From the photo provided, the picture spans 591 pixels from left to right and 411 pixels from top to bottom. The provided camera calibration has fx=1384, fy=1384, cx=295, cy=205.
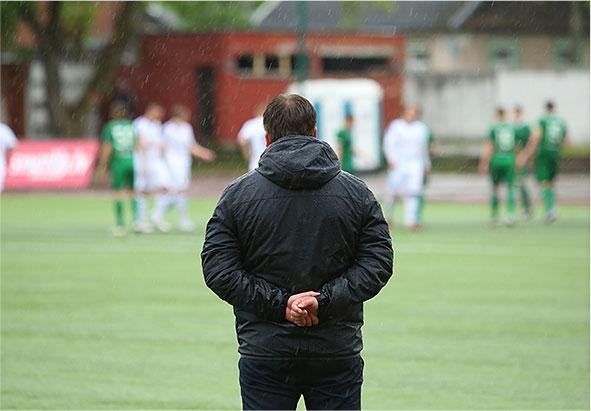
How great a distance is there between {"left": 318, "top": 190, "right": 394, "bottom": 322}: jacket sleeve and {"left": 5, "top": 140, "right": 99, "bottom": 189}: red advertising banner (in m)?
26.2

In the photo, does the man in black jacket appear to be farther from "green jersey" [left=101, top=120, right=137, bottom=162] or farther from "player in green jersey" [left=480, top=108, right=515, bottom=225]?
"player in green jersey" [left=480, top=108, right=515, bottom=225]

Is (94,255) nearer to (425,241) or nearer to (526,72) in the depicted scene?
(425,241)

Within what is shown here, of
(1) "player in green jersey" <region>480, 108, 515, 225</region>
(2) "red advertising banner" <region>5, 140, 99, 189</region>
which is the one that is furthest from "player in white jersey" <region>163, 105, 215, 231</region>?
(2) "red advertising banner" <region>5, 140, 99, 189</region>

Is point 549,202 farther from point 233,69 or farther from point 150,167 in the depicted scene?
point 233,69

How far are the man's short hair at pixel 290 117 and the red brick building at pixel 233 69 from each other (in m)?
44.1

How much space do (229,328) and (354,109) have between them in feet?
106

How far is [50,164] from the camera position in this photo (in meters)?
32.1

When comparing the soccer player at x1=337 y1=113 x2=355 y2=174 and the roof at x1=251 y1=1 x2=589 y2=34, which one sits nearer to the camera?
the soccer player at x1=337 y1=113 x2=355 y2=174

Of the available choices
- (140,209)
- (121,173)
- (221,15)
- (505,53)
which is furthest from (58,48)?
(221,15)

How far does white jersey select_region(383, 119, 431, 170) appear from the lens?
2403 cm

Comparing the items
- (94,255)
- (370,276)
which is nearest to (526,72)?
(94,255)

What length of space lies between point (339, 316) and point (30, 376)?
5134mm

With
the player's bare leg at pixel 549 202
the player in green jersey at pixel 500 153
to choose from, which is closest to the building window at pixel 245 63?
the player's bare leg at pixel 549 202

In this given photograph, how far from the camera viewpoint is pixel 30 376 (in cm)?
990
